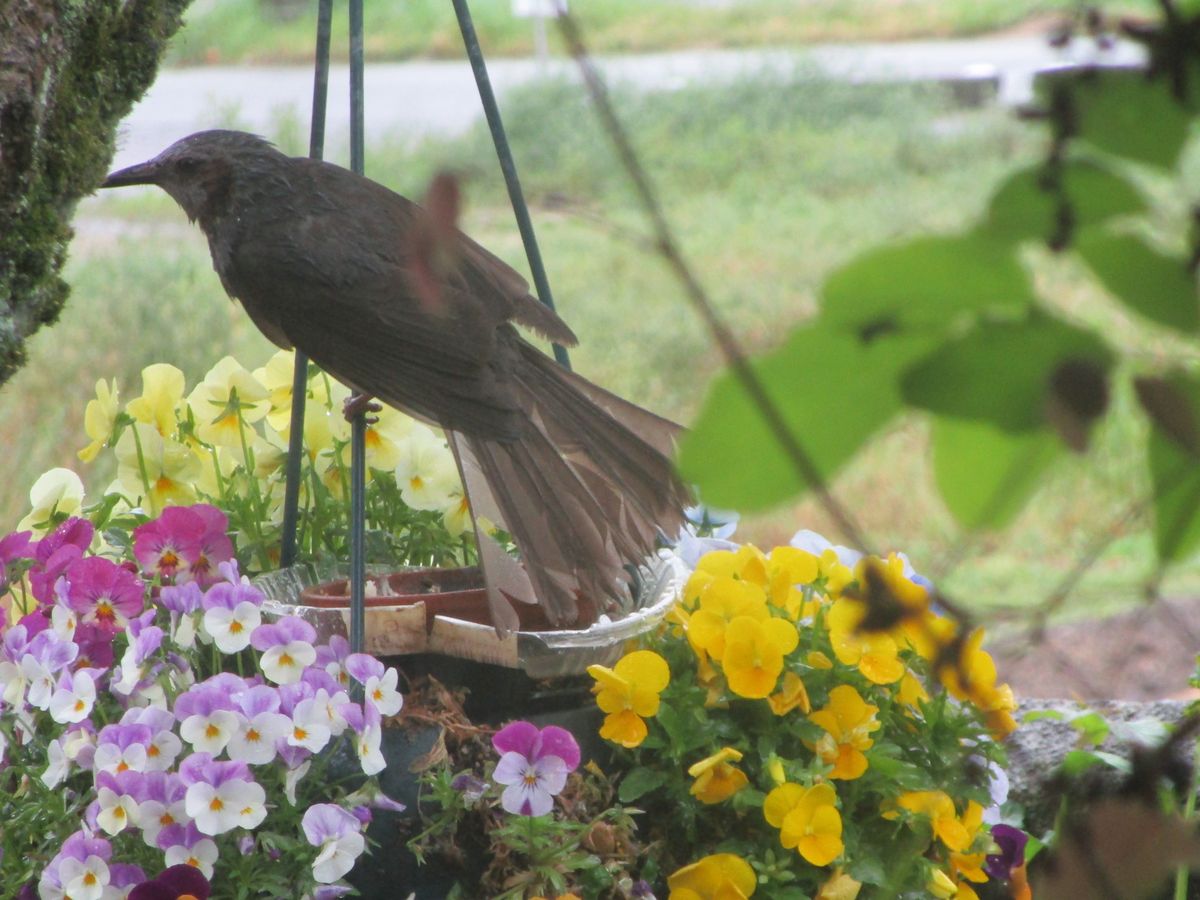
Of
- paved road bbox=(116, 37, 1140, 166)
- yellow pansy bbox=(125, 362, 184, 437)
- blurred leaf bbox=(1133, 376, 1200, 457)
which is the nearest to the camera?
blurred leaf bbox=(1133, 376, 1200, 457)

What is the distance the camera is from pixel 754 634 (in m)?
1.21

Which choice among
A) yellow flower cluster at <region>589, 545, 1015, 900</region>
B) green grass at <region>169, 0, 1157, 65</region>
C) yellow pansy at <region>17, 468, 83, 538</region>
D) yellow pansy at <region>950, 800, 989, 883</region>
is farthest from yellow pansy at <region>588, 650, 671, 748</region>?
green grass at <region>169, 0, 1157, 65</region>

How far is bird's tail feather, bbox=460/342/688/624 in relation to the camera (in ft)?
4.31

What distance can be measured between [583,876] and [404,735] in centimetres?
20

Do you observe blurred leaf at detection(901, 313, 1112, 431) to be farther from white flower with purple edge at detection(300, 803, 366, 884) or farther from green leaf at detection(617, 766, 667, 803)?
green leaf at detection(617, 766, 667, 803)

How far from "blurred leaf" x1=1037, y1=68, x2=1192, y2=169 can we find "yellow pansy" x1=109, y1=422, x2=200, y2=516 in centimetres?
130

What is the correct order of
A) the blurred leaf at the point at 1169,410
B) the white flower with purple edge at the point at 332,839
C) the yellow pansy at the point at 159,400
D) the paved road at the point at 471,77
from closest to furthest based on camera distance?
the blurred leaf at the point at 1169,410, the white flower with purple edge at the point at 332,839, the yellow pansy at the point at 159,400, the paved road at the point at 471,77

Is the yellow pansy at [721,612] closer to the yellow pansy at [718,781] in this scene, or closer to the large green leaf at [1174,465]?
the yellow pansy at [718,781]

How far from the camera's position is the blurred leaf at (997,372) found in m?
0.34

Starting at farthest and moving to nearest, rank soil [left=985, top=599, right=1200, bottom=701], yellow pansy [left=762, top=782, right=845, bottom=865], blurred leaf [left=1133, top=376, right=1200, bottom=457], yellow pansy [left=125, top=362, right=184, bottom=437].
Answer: soil [left=985, top=599, right=1200, bottom=701] < yellow pansy [left=125, top=362, right=184, bottom=437] < yellow pansy [left=762, top=782, right=845, bottom=865] < blurred leaf [left=1133, top=376, right=1200, bottom=457]

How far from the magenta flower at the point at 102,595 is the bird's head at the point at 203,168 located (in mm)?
517

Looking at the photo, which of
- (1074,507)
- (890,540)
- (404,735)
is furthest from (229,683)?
(1074,507)

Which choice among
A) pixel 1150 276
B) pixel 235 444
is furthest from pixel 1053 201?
pixel 235 444

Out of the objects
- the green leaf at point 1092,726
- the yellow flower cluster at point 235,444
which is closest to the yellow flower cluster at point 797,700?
the green leaf at point 1092,726
